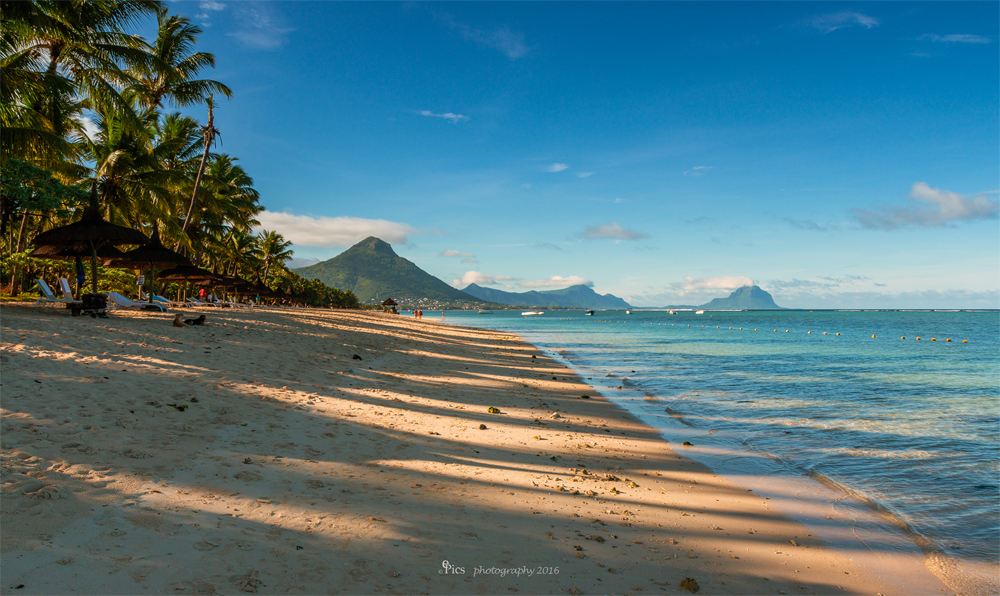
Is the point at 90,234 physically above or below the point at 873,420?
above

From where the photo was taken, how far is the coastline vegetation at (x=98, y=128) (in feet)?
42.9

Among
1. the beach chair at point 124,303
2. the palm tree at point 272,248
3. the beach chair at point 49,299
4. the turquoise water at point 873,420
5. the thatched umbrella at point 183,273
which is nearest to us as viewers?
the turquoise water at point 873,420

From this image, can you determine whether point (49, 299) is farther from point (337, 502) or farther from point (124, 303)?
point (337, 502)

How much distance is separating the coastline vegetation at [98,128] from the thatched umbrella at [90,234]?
921mm

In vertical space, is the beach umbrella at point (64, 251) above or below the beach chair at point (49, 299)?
above

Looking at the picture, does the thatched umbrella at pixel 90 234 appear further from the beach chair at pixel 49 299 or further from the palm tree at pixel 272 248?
the palm tree at pixel 272 248

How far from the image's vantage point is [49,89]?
45.5 ft

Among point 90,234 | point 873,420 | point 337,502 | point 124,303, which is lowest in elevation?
point 873,420

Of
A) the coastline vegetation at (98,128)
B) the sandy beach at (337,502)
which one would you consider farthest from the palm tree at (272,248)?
the sandy beach at (337,502)

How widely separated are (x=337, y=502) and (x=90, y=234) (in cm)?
1313

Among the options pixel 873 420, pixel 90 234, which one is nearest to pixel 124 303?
pixel 90 234

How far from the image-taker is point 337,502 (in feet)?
13.3

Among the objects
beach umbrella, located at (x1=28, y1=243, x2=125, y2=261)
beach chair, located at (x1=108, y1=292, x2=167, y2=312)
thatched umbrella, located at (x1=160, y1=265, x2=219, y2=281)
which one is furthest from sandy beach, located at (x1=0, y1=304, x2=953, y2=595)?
thatched umbrella, located at (x1=160, y1=265, x2=219, y2=281)

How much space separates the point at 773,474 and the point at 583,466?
281 cm
